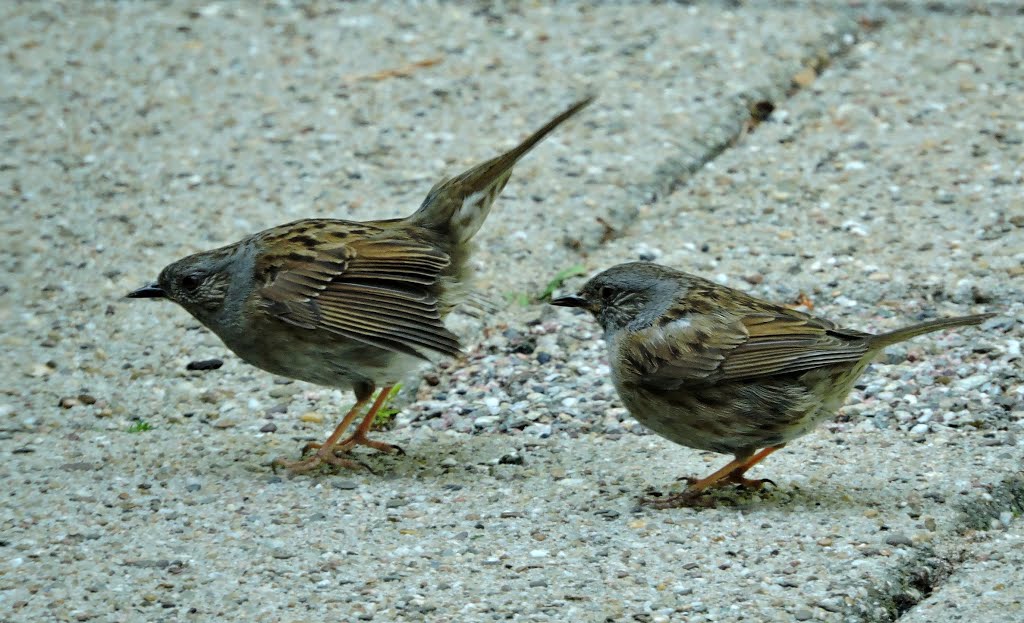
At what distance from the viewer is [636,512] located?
4879 mm

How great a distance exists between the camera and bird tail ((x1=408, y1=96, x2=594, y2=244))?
5668 mm

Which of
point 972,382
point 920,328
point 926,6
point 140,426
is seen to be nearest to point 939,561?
point 920,328

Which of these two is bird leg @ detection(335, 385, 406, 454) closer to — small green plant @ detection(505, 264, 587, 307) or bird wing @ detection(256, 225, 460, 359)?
bird wing @ detection(256, 225, 460, 359)

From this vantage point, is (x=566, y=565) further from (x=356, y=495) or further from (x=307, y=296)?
(x=307, y=296)

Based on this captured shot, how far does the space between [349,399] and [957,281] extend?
269 centimetres

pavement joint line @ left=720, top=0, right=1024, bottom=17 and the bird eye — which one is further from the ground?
pavement joint line @ left=720, top=0, right=1024, bottom=17

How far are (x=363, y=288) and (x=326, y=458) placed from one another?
2.20 ft

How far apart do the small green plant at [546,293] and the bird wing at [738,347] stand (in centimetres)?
133

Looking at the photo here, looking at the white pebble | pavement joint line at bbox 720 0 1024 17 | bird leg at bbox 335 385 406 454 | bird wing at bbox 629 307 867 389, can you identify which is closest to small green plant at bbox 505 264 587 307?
bird leg at bbox 335 385 406 454

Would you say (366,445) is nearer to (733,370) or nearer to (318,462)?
(318,462)

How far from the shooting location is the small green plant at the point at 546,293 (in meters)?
6.47

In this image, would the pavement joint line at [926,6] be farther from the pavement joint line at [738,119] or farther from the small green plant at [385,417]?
the small green plant at [385,417]

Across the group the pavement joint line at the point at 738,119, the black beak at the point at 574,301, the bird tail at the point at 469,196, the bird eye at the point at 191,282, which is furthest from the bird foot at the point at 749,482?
the bird eye at the point at 191,282

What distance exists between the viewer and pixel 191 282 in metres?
5.64
